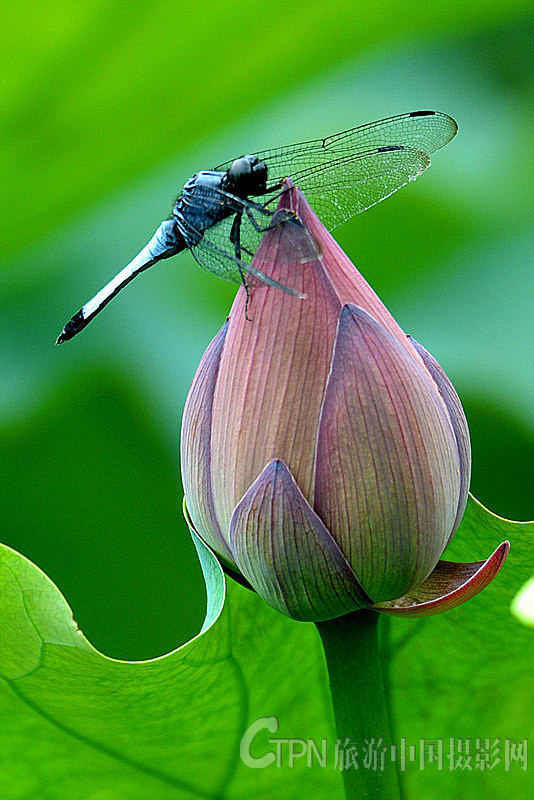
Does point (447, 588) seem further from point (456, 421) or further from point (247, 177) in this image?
point (247, 177)

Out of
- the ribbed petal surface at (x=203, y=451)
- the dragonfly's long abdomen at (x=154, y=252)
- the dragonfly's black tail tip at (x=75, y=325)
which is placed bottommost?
the ribbed petal surface at (x=203, y=451)

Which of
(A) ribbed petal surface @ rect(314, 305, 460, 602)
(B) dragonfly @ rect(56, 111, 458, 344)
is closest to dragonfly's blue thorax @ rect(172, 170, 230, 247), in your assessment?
(B) dragonfly @ rect(56, 111, 458, 344)

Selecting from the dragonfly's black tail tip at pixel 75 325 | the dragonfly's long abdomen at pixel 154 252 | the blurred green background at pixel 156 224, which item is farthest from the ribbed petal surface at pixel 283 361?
the blurred green background at pixel 156 224

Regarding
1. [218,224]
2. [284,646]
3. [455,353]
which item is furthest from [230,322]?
[455,353]

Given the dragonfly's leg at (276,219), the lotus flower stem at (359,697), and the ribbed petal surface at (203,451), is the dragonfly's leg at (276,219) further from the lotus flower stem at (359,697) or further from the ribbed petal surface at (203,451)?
the lotus flower stem at (359,697)

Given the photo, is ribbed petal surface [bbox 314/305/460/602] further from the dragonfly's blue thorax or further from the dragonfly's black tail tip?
the dragonfly's black tail tip

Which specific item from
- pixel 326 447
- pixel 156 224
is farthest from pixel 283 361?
pixel 156 224

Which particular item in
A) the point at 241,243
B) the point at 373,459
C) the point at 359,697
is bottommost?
the point at 359,697
